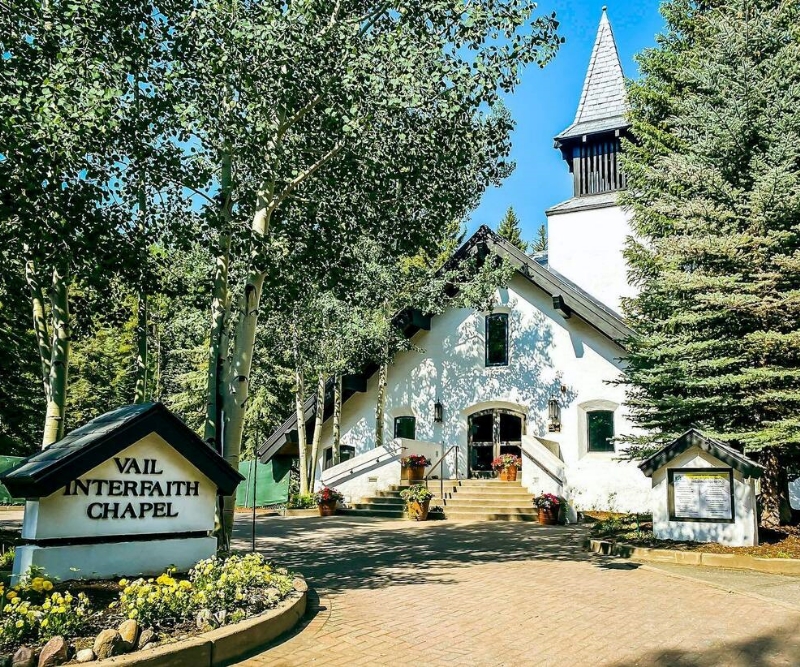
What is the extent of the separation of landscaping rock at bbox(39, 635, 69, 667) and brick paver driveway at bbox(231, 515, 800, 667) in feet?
4.46

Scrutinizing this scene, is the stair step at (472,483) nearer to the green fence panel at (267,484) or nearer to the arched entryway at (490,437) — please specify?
the arched entryway at (490,437)

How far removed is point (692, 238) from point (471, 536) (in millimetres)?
6828

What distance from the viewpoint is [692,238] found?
12.4 meters

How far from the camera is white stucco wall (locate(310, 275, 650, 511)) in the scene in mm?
19422

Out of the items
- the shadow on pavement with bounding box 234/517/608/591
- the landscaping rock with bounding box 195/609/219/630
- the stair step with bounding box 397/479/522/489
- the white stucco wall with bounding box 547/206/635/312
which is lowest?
the shadow on pavement with bounding box 234/517/608/591

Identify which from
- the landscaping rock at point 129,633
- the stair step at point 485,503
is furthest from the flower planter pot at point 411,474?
the landscaping rock at point 129,633

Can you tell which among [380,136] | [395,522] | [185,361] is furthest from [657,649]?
[185,361]

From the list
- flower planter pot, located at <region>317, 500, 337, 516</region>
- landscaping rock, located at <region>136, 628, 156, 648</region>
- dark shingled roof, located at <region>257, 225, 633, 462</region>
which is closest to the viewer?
landscaping rock, located at <region>136, 628, 156, 648</region>

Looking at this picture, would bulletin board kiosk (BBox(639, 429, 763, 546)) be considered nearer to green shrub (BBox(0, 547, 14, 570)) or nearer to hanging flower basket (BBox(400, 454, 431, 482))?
green shrub (BBox(0, 547, 14, 570))

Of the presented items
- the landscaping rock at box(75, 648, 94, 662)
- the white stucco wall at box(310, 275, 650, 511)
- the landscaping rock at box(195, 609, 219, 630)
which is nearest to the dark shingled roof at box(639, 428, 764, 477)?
the white stucco wall at box(310, 275, 650, 511)

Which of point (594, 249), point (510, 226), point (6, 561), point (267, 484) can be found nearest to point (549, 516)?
point (6, 561)

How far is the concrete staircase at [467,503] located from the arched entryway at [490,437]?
1.74m

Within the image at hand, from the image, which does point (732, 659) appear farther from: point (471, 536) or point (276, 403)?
point (276, 403)

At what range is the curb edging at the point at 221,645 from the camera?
461cm
